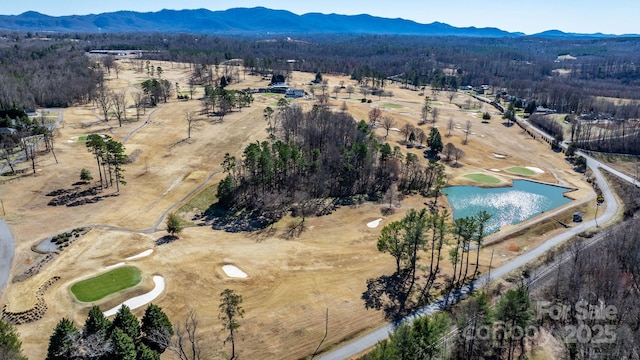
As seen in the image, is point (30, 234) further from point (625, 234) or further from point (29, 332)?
point (625, 234)

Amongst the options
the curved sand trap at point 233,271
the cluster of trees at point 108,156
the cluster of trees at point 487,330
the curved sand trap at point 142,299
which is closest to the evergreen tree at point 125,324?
the curved sand trap at point 142,299

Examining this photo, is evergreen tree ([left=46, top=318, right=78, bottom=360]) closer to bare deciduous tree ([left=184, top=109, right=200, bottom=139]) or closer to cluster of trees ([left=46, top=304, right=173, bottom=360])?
cluster of trees ([left=46, top=304, right=173, bottom=360])

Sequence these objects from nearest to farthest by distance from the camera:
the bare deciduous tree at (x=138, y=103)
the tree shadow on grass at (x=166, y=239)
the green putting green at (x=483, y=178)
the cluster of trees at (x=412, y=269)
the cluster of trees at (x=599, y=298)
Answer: the cluster of trees at (x=599, y=298)
the cluster of trees at (x=412, y=269)
the tree shadow on grass at (x=166, y=239)
the green putting green at (x=483, y=178)
the bare deciduous tree at (x=138, y=103)

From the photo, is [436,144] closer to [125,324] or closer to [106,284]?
[106,284]

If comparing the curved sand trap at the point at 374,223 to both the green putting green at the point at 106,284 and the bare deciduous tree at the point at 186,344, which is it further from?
the green putting green at the point at 106,284

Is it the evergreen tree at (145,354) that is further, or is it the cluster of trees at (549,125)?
the cluster of trees at (549,125)

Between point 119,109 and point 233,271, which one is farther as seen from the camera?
point 119,109

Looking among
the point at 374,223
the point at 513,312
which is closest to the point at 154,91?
the point at 374,223
